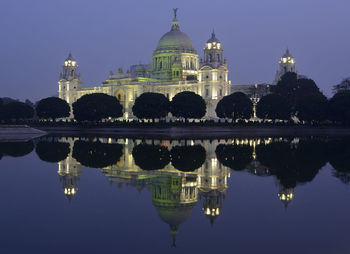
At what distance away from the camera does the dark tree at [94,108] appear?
95.1 metres

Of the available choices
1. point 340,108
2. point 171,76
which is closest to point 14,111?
point 171,76

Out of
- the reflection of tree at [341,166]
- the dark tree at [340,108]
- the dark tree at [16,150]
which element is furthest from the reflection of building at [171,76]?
the reflection of tree at [341,166]

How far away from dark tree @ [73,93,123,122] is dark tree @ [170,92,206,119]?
43.3 ft

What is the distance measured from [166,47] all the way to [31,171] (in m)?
111

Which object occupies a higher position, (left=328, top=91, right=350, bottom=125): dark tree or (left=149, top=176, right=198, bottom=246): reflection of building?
(left=328, top=91, right=350, bottom=125): dark tree

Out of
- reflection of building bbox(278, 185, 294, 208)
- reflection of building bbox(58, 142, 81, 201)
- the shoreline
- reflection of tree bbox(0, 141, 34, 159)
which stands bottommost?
reflection of building bbox(278, 185, 294, 208)

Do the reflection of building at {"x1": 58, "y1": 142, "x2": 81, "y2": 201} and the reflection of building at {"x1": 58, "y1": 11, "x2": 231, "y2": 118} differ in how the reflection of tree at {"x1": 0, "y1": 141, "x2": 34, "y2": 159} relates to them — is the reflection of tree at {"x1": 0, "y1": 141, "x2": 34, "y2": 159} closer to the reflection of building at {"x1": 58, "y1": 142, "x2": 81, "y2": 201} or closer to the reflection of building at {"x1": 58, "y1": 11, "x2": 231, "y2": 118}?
the reflection of building at {"x1": 58, "y1": 142, "x2": 81, "y2": 201}

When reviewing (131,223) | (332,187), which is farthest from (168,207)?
(332,187)

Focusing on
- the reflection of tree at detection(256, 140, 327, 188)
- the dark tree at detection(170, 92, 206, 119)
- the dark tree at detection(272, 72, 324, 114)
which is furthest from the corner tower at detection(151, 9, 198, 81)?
the reflection of tree at detection(256, 140, 327, 188)

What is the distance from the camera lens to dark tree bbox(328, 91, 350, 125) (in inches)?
3474

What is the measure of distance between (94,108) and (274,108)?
36948 mm

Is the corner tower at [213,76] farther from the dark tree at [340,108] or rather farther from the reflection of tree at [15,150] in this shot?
the reflection of tree at [15,150]

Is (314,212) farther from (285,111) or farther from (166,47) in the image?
(166,47)

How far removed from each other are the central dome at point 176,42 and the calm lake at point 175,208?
107 m
